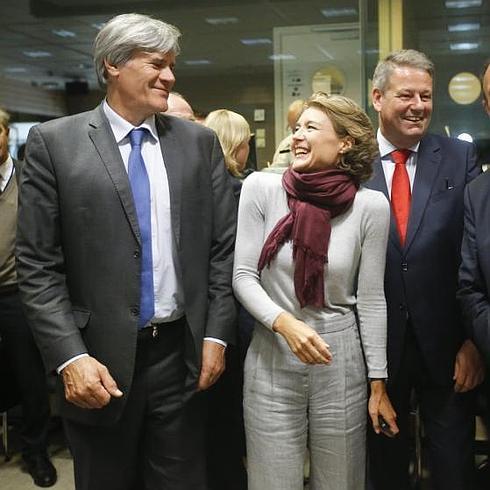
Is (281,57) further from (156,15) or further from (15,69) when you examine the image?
(15,69)

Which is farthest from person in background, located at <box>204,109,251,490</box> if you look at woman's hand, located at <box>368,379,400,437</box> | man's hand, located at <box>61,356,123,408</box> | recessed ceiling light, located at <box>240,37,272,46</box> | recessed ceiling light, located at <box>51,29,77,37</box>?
recessed ceiling light, located at <box>51,29,77,37</box>

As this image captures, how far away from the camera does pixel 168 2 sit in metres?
5.31

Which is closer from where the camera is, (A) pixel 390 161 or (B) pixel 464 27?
(A) pixel 390 161

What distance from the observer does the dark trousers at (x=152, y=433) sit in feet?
6.18

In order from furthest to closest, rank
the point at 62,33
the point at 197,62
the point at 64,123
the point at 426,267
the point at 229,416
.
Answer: the point at 62,33, the point at 197,62, the point at 229,416, the point at 426,267, the point at 64,123

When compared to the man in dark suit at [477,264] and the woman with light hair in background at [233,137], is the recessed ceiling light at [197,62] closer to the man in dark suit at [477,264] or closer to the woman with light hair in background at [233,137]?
the woman with light hair in background at [233,137]

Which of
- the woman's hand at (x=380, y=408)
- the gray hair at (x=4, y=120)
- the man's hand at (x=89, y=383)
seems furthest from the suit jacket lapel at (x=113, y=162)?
the gray hair at (x=4, y=120)

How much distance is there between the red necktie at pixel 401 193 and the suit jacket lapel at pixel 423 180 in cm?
3

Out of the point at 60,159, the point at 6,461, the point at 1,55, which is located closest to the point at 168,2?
the point at 1,55

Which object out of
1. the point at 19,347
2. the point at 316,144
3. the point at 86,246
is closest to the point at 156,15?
the point at 19,347

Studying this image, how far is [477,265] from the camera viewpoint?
6.58 feet

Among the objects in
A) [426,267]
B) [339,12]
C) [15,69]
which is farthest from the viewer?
[15,69]

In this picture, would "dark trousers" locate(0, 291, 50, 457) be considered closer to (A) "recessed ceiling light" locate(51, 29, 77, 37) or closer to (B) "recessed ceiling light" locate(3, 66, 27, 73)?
(A) "recessed ceiling light" locate(51, 29, 77, 37)

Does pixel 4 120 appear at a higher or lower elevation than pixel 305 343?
higher
